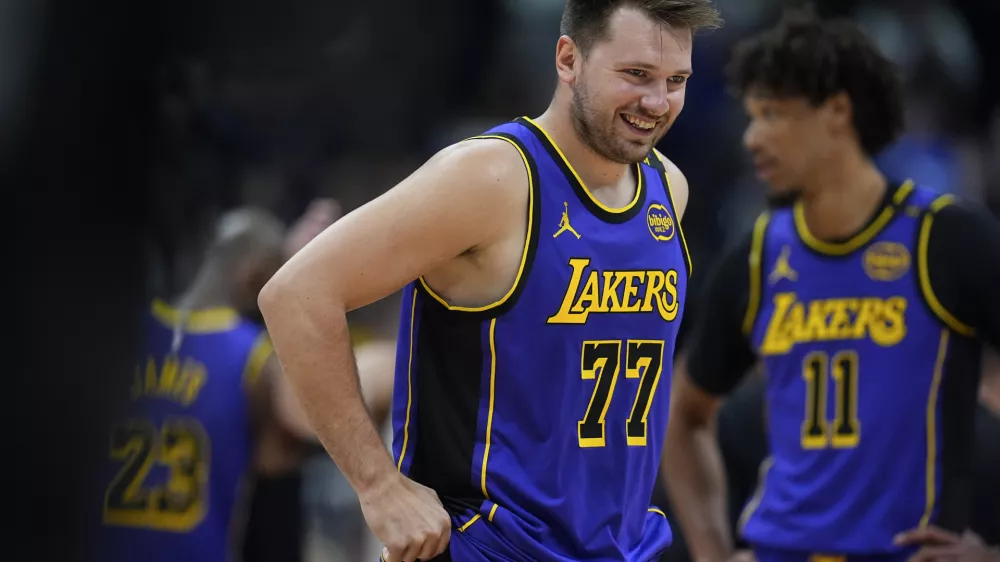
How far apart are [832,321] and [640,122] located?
1684mm

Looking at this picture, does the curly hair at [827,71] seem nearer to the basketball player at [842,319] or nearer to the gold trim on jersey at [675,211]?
the basketball player at [842,319]

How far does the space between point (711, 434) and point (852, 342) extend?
0.95 meters

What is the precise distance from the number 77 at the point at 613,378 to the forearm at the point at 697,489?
196cm

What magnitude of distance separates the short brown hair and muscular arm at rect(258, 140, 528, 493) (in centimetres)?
50

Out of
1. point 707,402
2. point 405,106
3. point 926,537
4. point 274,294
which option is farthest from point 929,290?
point 405,106

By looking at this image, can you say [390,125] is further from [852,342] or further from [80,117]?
[80,117]

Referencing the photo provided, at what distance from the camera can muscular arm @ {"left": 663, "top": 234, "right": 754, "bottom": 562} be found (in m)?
4.94

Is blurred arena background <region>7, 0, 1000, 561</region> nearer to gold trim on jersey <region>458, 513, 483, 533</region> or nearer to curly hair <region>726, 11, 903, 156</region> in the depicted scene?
gold trim on jersey <region>458, 513, 483, 533</region>

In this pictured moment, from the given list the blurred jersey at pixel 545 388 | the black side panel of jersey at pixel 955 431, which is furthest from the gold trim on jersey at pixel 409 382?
the black side panel of jersey at pixel 955 431

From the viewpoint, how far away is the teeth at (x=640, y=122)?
3.19 meters

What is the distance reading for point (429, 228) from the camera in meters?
2.95

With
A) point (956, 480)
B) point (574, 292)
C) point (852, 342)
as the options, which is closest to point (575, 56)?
point (574, 292)

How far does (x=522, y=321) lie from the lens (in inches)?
121

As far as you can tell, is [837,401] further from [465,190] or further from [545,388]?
[465,190]
